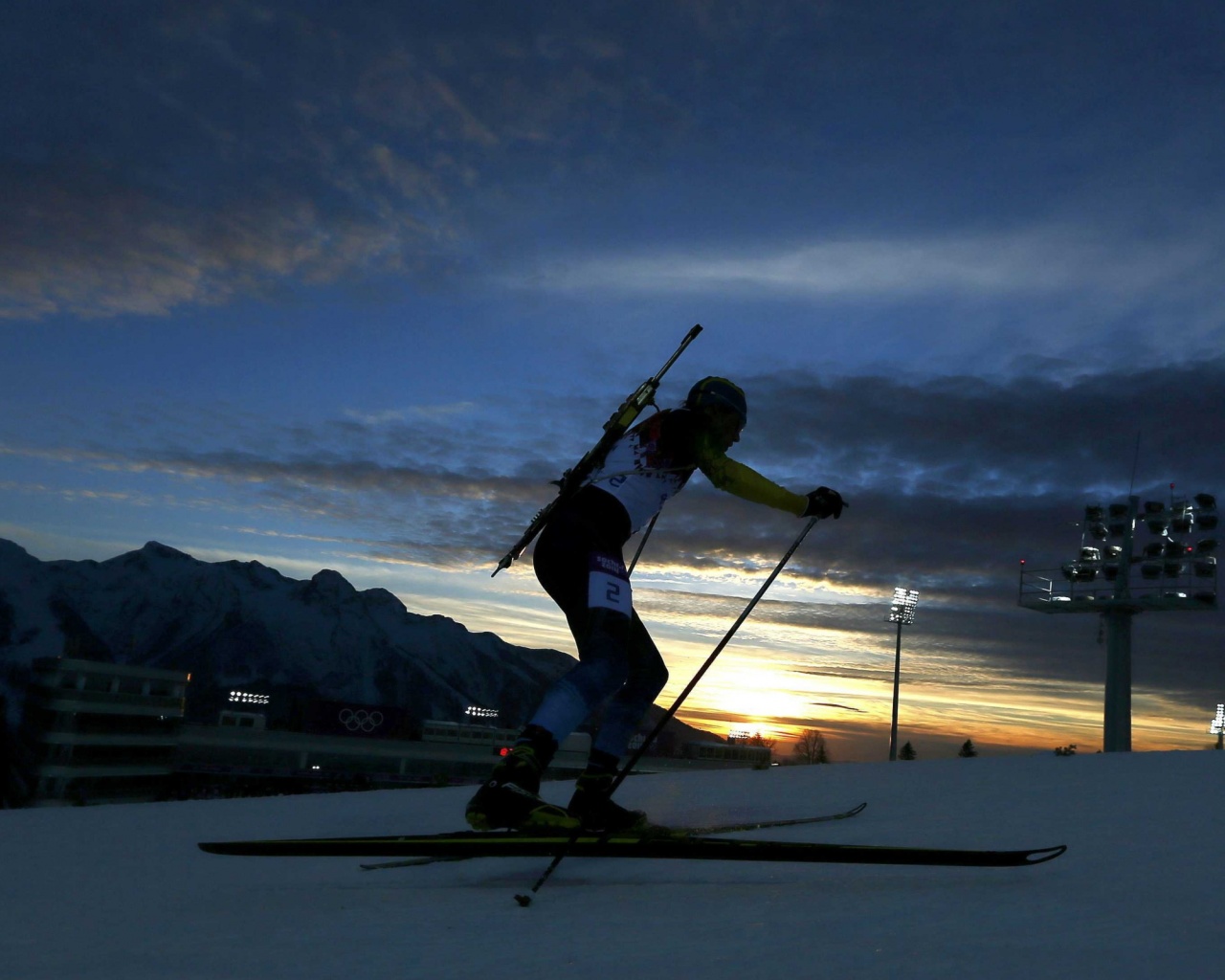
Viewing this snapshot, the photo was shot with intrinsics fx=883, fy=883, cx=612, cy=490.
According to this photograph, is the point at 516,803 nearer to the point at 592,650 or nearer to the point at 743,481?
the point at 592,650

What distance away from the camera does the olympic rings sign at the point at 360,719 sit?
77.8 m

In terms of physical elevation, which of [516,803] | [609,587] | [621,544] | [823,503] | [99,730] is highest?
[823,503]

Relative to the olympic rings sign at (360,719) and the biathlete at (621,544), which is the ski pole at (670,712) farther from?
the olympic rings sign at (360,719)

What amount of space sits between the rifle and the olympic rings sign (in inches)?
3142

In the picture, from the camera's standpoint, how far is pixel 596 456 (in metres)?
3.74

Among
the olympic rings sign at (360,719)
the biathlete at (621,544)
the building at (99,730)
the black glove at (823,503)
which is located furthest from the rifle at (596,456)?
the olympic rings sign at (360,719)

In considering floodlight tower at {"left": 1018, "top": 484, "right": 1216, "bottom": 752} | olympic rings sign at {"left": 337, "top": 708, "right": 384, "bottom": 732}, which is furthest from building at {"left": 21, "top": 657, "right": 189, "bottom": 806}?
floodlight tower at {"left": 1018, "top": 484, "right": 1216, "bottom": 752}

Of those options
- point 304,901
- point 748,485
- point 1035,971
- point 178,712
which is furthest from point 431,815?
point 178,712

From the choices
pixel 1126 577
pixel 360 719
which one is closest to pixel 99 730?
pixel 360 719

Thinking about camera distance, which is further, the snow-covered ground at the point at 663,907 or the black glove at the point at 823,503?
the black glove at the point at 823,503

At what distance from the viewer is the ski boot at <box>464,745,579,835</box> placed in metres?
2.84

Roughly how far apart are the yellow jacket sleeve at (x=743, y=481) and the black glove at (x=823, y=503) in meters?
0.03

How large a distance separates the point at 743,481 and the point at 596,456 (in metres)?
0.63

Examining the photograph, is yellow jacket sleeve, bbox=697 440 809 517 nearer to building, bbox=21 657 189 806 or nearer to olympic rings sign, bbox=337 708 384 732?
building, bbox=21 657 189 806
